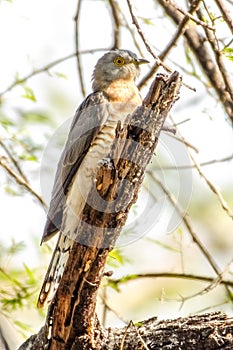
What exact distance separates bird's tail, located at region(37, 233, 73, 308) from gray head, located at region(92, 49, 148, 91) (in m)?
1.41

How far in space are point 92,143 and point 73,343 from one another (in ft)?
5.05

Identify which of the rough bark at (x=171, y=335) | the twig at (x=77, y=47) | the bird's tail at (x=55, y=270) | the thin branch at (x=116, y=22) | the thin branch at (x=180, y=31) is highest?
the thin branch at (x=116, y=22)

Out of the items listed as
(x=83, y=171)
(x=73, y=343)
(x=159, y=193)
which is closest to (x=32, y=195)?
(x=83, y=171)

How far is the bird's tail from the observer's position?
4.27 meters

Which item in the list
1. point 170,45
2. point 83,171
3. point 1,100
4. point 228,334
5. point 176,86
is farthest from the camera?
point 1,100

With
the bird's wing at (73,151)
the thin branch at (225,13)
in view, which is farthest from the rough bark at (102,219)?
the bird's wing at (73,151)

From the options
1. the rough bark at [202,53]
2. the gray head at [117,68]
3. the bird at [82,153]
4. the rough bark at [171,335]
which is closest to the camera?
the rough bark at [171,335]

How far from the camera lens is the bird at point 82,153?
442cm

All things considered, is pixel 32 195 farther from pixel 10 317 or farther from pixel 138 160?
pixel 138 160

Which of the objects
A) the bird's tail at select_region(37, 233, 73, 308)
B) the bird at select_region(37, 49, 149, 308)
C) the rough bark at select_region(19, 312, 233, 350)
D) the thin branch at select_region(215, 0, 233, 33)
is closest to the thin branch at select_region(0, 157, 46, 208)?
the bird at select_region(37, 49, 149, 308)

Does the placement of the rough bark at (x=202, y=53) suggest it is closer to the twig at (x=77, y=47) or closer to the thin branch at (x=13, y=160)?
the twig at (x=77, y=47)

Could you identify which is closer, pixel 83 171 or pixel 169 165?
pixel 83 171

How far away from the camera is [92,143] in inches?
188

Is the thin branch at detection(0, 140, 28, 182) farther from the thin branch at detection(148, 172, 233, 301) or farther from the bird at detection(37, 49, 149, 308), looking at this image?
the thin branch at detection(148, 172, 233, 301)
